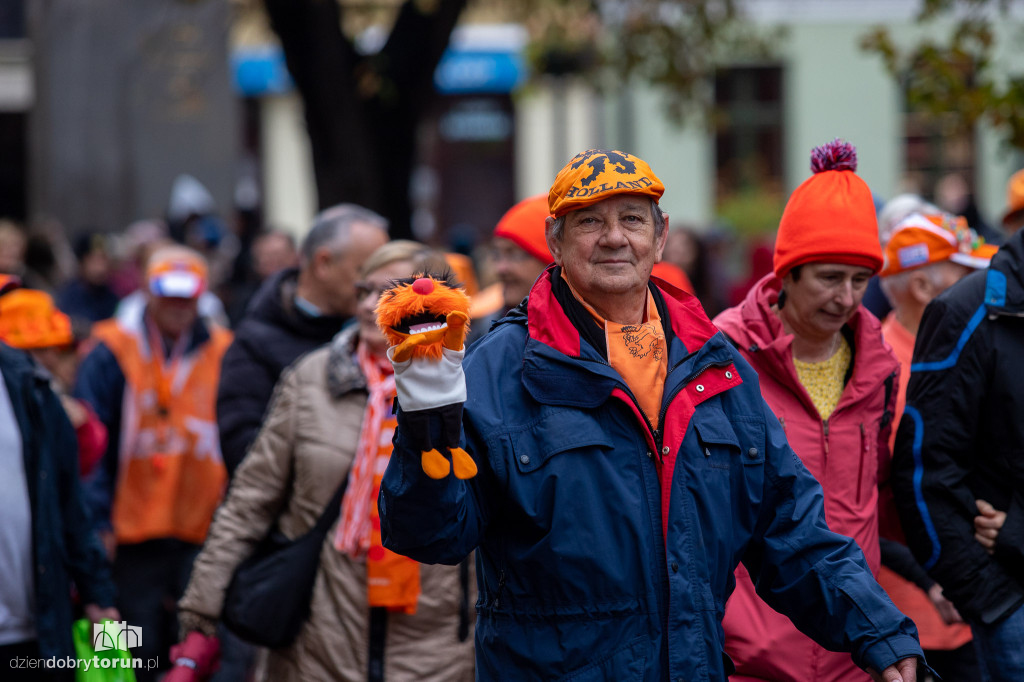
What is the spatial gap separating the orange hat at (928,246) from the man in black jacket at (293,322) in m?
2.02

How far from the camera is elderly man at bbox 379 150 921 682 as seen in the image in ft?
8.92

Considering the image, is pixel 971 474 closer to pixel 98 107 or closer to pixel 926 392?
pixel 926 392

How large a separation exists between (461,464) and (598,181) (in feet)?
2.63

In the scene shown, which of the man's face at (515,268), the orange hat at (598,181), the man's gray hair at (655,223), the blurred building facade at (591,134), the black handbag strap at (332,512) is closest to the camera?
the orange hat at (598,181)

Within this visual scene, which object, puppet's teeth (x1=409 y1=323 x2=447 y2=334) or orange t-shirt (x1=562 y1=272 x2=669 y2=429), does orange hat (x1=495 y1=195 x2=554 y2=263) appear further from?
puppet's teeth (x1=409 y1=323 x2=447 y2=334)

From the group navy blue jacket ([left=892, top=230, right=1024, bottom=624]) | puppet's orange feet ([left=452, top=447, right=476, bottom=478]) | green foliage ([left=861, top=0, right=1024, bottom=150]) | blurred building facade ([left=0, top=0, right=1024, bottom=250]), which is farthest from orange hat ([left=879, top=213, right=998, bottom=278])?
blurred building facade ([left=0, top=0, right=1024, bottom=250])

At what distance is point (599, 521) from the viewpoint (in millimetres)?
2734

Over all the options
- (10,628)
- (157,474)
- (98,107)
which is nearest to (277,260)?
(157,474)

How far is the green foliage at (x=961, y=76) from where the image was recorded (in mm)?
6309

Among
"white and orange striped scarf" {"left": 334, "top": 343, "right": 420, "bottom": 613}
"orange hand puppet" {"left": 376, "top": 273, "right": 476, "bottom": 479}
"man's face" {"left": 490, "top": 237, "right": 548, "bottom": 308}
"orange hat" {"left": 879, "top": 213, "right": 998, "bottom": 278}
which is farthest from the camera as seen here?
"man's face" {"left": 490, "top": 237, "right": 548, "bottom": 308}

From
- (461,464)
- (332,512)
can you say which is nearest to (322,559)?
(332,512)

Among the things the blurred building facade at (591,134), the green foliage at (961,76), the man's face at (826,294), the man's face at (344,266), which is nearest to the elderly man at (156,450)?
the man's face at (344,266)

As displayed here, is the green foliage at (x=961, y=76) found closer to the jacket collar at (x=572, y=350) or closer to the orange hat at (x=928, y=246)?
the orange hat at (x=928, y=246)

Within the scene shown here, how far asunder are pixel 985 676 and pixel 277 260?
6.69m
